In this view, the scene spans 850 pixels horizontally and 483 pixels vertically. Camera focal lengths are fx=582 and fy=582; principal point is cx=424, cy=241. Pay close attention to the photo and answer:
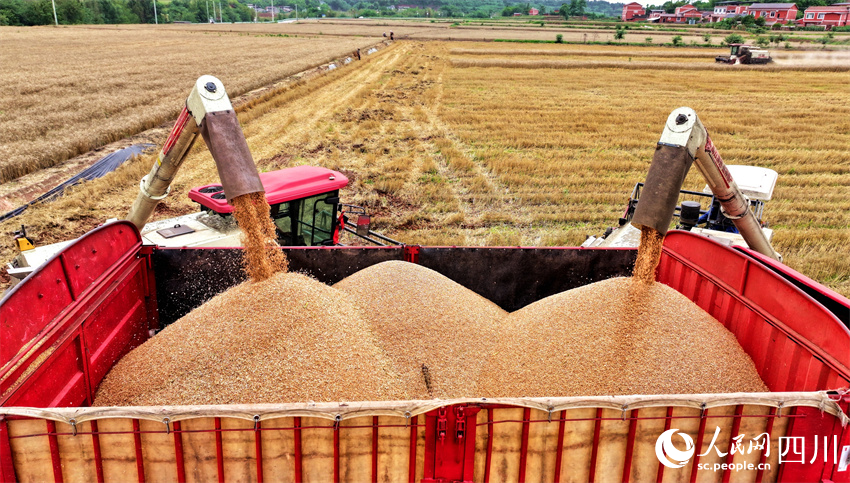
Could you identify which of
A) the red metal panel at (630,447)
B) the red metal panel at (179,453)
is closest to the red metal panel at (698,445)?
the red metal panel at (630,447)

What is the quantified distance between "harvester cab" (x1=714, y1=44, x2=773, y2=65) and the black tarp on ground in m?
38.8

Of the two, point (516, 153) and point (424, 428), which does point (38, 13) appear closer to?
point (516, 153)

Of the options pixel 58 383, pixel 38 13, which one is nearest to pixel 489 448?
pixel 58 383

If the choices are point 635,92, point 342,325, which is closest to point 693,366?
point 342,325

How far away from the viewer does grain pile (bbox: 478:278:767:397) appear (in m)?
4.06

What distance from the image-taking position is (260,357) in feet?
13.1

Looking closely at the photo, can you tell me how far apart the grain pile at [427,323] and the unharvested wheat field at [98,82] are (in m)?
10.4

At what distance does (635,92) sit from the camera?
2575 cm

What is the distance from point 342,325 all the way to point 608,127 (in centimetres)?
1531

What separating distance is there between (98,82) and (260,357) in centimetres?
2430

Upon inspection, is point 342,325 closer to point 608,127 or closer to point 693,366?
point 693,366

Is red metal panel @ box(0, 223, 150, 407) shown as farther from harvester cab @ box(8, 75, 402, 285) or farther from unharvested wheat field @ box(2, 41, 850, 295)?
unharvested wheat field @ box(2, 41, 850, 295)

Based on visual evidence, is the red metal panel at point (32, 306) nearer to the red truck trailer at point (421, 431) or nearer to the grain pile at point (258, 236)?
the red truck trailer at point (421, 431)

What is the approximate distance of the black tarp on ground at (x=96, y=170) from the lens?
10210 millimetres
